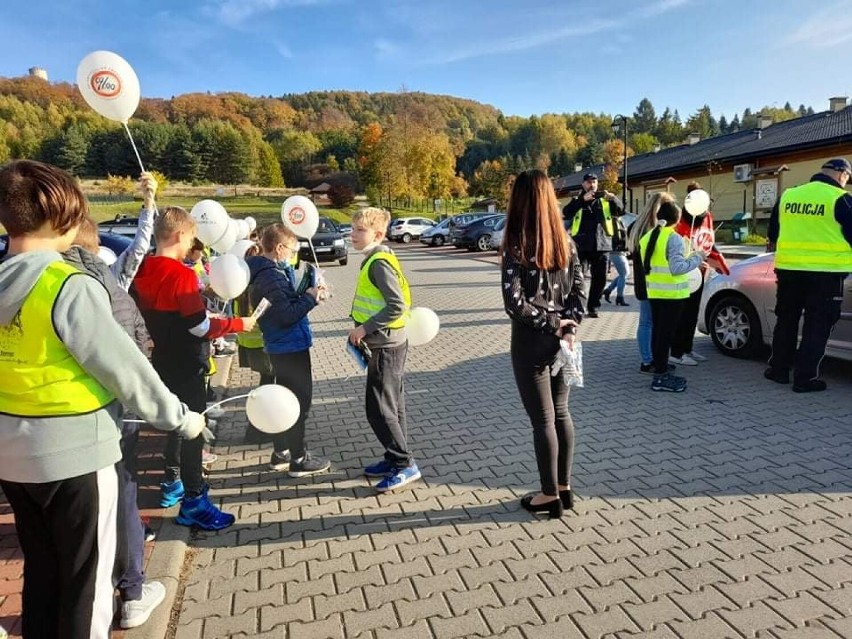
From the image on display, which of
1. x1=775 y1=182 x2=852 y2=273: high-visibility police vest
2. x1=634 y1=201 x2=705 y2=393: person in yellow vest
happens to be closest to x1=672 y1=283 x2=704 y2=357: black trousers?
x1=634 y1=201 x2=705 y2=393: person in yellow vest

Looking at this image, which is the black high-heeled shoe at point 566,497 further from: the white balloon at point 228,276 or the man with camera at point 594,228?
the man with camera at point 594,228

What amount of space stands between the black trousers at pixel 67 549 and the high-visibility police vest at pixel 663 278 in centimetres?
504

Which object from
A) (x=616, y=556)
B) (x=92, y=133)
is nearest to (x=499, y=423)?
(x=616, y=556)

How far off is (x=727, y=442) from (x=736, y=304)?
2894 millimetres

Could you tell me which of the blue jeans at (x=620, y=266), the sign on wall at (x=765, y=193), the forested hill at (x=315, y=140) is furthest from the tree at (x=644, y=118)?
the blue jeans at (x=620, y=266)

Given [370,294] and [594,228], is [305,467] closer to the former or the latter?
[370,294]

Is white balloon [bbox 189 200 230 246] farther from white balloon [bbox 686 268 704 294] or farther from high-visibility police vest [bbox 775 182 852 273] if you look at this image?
high-visibility police vest [bbox 775 182 852 273]

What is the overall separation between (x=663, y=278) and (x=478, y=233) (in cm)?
2178

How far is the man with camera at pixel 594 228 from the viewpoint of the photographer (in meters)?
9.56

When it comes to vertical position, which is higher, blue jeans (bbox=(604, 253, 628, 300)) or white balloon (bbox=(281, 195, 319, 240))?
white balloon (bbox=(281, 195, 319, 240))

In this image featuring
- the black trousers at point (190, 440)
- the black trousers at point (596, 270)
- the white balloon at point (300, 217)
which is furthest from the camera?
the black trousers at point (596, 270)

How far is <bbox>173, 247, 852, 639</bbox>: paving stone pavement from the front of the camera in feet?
8.68

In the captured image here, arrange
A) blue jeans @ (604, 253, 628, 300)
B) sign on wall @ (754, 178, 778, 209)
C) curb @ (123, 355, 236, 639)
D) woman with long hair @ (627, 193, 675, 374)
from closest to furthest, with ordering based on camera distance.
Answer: curb @ (123, 355, 236, 639) < woman with long hair @ (627, 193, 675, 374) < blue jeans @ (604, 253, 628, 300) < sign on wall @ (754, 178, 778, 209)

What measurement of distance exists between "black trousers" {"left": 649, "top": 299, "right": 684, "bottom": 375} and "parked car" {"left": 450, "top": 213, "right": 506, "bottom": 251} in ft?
70.0
